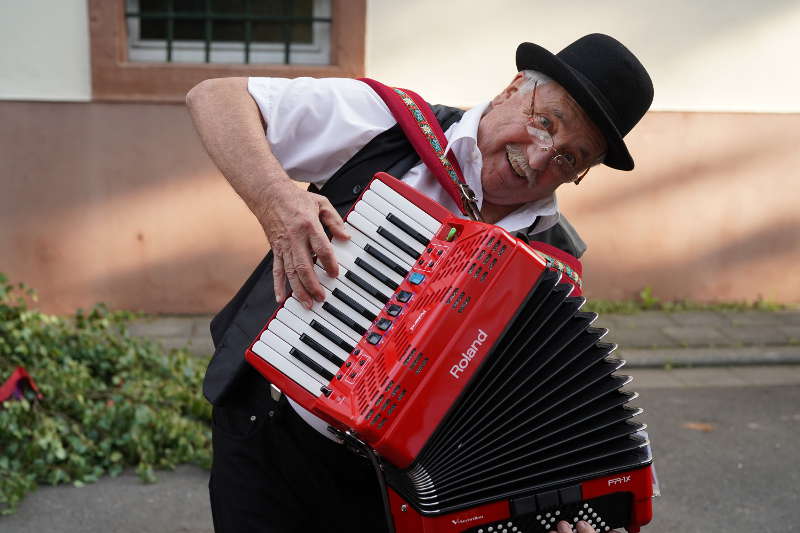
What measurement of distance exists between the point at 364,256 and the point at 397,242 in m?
0.07

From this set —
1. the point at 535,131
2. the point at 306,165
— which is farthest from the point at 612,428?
the point at 306,165

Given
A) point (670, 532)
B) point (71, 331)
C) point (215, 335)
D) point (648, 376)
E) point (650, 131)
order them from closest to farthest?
point (215, 335) → point (670, 532) → point (71, 331) → point (648, 376) → point (650, 131)

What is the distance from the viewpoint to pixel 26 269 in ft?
18.9

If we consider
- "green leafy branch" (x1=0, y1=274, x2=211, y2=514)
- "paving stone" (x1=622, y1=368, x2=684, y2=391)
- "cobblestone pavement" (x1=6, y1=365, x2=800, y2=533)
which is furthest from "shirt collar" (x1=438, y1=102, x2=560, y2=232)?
"paving stone" (x1=622, y1=368, x2=684, y2=391)

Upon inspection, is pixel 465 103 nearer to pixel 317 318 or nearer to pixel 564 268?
pixel 564 268

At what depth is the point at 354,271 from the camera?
1.73m

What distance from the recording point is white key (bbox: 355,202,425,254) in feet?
5.74

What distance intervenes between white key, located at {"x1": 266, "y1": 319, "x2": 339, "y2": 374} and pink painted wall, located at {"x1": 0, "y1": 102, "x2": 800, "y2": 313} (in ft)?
13.9

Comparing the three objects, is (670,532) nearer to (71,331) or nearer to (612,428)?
(612,428)

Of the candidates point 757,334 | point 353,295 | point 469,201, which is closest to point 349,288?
point 353,295

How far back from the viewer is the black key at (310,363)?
65.3 inches

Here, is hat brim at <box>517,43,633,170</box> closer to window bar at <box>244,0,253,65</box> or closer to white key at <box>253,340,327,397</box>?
white key at <box>253,340,327,397</box>

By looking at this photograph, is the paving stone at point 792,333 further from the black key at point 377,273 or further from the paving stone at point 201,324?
the black key at point 377,273

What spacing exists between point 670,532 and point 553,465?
2.29 metres
